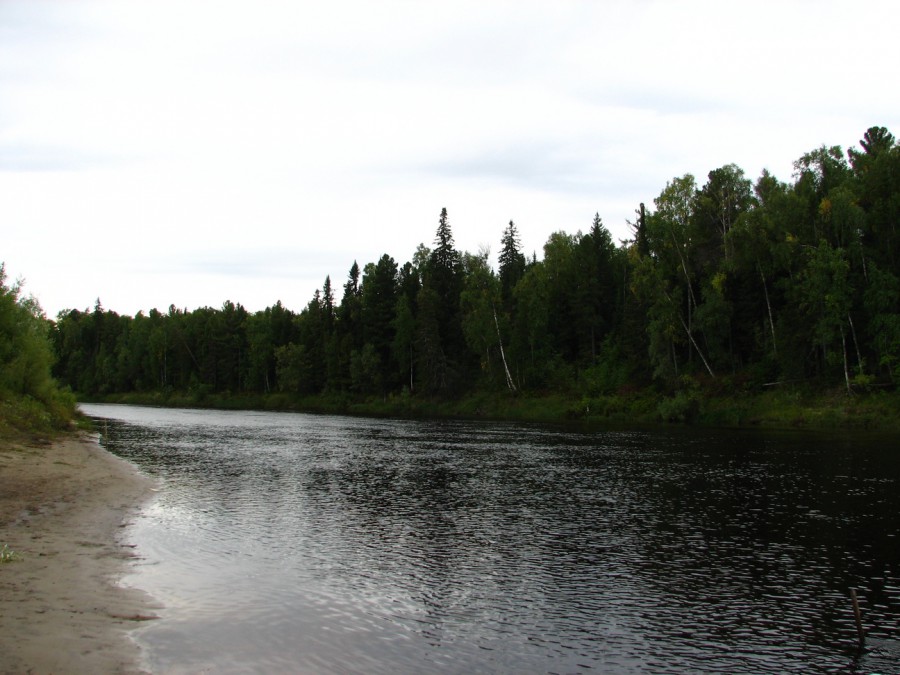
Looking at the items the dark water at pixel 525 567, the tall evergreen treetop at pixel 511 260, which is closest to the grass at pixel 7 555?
the dark water at pixel 525 567

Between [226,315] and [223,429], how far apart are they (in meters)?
109

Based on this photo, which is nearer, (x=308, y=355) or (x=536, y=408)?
(x=536, y=408)

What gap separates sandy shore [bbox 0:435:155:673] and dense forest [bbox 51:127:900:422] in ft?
169

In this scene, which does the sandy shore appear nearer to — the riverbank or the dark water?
the dark water

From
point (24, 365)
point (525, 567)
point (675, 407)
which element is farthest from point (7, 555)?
point (675, 407)

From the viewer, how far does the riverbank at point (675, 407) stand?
6219 cm

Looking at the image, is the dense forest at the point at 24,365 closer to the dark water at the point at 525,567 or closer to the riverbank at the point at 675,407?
the dark water at the point at 525,567

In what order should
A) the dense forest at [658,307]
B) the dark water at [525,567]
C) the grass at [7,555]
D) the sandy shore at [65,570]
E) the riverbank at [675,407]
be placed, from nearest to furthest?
the sandy shore at [65,570]
the dark water at [525,567]
the grass at [7,555]
the riverbank at [675,407]
the dense forest at [658,307]

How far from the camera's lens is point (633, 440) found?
55.3m

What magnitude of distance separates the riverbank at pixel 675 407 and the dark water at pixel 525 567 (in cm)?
2644

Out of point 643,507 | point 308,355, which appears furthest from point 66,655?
point 308,355

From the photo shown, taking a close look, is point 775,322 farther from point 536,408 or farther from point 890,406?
point 536,408

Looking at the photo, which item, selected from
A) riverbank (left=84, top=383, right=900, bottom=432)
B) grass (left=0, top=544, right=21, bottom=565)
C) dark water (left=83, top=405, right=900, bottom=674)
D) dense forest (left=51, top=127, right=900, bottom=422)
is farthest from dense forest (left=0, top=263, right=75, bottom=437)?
riverbank (left=84, top=383, right=900, bottom=432)

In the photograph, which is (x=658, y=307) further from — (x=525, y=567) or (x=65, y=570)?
(x=65, y=570)
